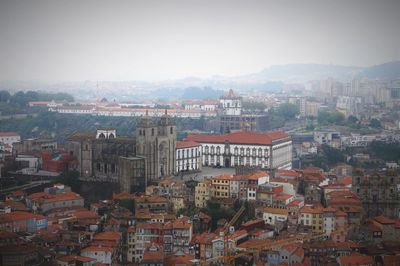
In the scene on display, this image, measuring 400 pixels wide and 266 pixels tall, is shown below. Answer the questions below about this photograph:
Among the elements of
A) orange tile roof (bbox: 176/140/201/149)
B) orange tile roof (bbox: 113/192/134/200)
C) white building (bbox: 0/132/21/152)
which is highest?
orange tile roof (bbox: 176/140/201/149)

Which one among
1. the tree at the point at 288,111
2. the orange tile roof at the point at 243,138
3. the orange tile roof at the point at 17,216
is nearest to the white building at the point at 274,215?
the orange tile roof at the point at 17,216

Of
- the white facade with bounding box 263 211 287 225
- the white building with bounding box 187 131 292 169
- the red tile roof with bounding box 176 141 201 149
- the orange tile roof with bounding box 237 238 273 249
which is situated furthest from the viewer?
the white building with bounding box 187 131 292 169

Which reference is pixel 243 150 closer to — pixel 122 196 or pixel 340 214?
pixel 122 196

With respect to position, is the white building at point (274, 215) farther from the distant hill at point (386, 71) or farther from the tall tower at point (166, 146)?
the distant hill at point (386, 71)

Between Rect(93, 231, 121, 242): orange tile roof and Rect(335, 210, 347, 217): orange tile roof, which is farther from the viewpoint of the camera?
Rect(335, 210, 347, 217): orange tile roof

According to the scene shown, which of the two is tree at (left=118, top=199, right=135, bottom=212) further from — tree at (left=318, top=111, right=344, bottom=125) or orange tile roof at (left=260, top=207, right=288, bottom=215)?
tree at (left=318, top=111, right=344, bottom=125)

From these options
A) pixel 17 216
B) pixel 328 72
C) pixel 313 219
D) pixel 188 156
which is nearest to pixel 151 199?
pixel 17 216

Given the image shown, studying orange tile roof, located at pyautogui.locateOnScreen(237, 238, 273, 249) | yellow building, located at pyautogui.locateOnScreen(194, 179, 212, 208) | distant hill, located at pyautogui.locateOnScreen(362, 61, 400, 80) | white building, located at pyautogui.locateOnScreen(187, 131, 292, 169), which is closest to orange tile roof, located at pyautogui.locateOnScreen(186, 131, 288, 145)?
white building, located at pyautogui.locateOnScreen(187, 131, 292, 169)
